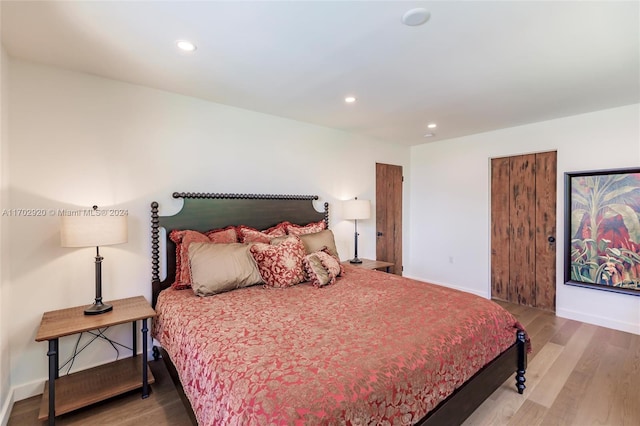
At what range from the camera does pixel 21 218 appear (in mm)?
2178

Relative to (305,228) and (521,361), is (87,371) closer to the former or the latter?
(305,228)

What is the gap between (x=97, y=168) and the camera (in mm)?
→ 2479

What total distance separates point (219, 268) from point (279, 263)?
518 mm

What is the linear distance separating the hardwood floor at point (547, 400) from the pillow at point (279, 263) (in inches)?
44.0

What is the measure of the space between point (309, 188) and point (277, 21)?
2327mm

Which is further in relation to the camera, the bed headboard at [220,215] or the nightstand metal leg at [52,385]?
the bed headboard at [220,215]

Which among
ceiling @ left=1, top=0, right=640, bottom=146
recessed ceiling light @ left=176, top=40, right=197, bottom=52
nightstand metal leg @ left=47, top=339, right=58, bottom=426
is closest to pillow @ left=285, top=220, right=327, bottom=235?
ceiling @ left=1, top=0, right=640, bottom=146

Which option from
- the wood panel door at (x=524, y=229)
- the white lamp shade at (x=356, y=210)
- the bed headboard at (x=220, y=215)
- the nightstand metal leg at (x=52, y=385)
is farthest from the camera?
the white lamp shade at (x=356, y=210)

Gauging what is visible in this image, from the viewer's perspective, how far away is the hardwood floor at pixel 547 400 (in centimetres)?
193

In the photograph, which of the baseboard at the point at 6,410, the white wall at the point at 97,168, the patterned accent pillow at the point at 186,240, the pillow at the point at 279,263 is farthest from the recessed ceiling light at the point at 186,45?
the baseboard at the point at 6,410

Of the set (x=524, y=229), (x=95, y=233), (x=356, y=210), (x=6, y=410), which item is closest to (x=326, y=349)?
(x=95, y=233)

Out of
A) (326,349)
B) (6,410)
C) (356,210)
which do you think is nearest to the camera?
(326,349)

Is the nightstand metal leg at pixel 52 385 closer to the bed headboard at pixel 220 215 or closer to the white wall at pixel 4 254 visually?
the white wall at pixel 4 254

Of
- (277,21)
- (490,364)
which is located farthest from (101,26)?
(490,364)
